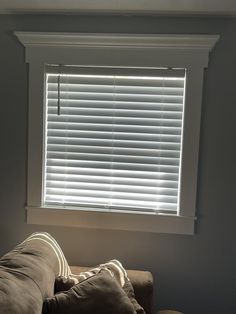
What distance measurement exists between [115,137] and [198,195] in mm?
680

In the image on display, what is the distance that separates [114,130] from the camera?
2789mm

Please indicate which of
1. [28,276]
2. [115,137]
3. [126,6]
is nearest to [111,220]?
[115,137]

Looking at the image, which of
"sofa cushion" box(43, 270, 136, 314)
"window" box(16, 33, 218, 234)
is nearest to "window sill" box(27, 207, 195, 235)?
"window" box(16, 33, 218, 234)

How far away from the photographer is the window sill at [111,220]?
277cm

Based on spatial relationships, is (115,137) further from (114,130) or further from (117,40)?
(117,40)


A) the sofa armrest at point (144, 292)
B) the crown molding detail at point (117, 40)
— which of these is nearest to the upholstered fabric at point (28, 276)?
the sofa armrest at point (144, 292)

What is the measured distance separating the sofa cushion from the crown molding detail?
4.80ft

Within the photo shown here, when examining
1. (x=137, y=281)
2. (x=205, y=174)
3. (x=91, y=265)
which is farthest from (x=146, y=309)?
(x=205, y=174)

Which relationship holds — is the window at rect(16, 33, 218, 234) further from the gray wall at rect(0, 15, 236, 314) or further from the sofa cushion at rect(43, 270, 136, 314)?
the sofa cushion at rect(43, 270, 136, 314)

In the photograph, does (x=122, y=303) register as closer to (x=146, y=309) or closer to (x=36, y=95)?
(x=146, y=309)

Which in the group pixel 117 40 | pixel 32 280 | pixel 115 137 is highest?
pixel 117 40

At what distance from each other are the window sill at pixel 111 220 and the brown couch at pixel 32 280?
35 centimetres

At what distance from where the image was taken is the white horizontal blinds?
274 cm

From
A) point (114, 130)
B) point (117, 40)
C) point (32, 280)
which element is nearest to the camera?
point (32, 280)
